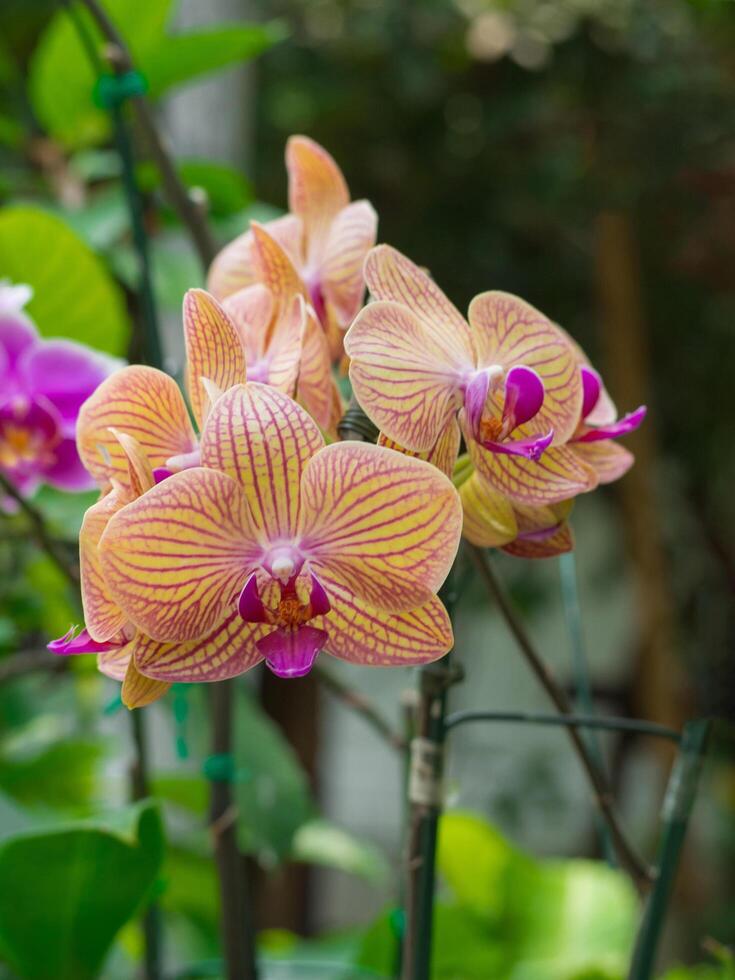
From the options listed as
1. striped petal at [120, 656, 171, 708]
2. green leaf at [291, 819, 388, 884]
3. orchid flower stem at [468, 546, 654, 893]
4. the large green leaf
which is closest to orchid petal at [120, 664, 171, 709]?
striped petal at [120, 656, 171, 708]

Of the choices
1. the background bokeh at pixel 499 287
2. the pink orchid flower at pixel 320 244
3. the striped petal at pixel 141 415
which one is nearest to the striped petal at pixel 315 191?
the pink orchid flower at pixel 320 244

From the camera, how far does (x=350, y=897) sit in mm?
2295

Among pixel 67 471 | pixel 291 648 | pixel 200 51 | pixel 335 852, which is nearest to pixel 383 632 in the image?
pixel 291 648

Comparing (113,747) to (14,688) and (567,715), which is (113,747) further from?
(567,715)

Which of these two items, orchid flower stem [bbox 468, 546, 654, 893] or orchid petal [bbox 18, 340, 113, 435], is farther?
orchid petal [bbox 18, 340, 113, 435]

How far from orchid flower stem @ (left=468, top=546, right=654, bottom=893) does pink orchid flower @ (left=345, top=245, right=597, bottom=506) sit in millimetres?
42

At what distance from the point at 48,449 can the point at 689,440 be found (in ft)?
5.52

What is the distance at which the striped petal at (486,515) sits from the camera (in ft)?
0.88

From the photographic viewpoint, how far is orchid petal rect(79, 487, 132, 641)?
0.79ft

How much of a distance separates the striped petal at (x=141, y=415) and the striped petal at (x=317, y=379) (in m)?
0.03

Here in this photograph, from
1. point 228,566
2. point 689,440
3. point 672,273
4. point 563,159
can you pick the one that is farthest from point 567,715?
point 689,440

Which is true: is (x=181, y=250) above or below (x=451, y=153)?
below

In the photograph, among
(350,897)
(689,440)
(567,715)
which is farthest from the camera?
(350,897)

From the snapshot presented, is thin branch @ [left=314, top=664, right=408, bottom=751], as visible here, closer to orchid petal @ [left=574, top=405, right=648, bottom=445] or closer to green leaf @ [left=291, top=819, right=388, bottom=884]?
orchid petal @ [left=574, top=405, right=648, bottom=445]
